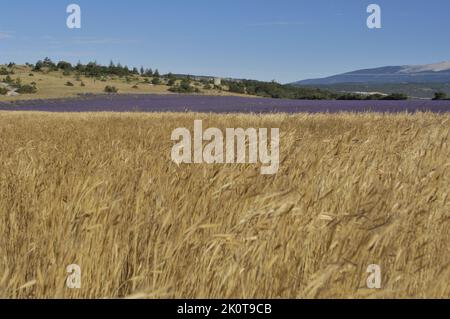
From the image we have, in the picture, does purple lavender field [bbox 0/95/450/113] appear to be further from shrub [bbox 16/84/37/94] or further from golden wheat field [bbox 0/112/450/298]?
golden wheat field [bbox 0/112/450/298]

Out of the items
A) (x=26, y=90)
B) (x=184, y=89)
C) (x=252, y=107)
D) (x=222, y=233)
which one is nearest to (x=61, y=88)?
(x=26, y=90)

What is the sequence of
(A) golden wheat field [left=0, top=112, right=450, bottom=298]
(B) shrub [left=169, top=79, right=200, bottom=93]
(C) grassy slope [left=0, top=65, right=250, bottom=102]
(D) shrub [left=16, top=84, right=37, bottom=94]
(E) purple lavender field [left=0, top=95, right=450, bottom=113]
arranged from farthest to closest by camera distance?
1. (B) shrub [left=169, top=79, right=200, bottom=93]
2. (D) shrub [left=16, top=84, right=37, bottom=94]
3. (C) grassy slope [left=0, top=65, right=250, bottom=102]
4. (E) purple lavender field [left=0, top=95, right=450, bottom=113]
5. (A) golden wheat field [left=0, top=112, right=450, bottom=298]

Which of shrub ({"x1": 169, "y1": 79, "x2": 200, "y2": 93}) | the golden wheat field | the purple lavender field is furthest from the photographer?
shrub ({"x1": 169, "y1": 79, "x2": 200, "y2": 93})

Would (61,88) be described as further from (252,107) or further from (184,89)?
(252,107)

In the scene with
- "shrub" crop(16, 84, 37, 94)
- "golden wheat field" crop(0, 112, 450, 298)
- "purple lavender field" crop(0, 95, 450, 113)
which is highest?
"shrub" crop(16, 84, 37, 94)

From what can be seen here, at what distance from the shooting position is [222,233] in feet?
8.20

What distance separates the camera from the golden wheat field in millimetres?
2047

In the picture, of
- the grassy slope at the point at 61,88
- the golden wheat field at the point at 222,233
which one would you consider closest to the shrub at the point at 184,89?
the grassy slope at the point at 61,88

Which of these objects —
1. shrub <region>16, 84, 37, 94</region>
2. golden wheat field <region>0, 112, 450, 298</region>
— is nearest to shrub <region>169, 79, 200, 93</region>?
shrub <region>16, 84, 37, 94</region>

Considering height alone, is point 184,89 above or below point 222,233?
above
